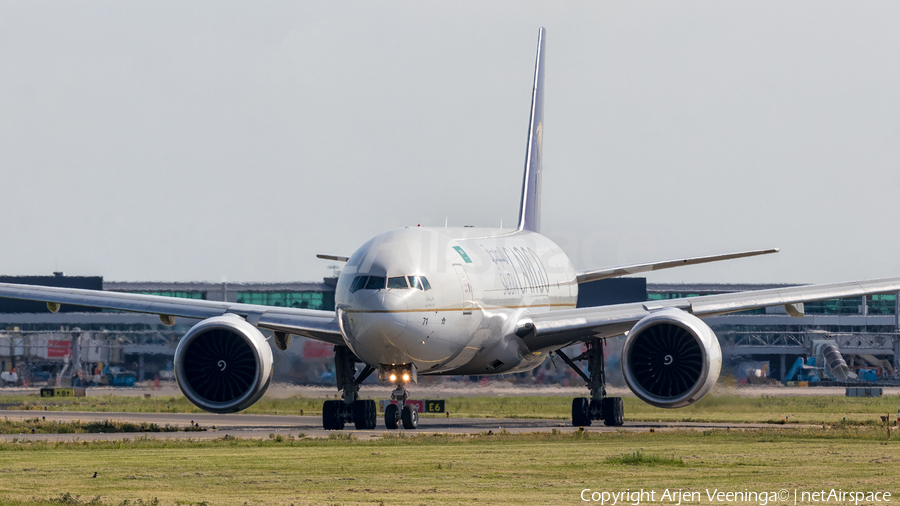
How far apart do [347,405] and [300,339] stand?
8.43 m

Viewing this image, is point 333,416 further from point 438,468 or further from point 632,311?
point 438,468

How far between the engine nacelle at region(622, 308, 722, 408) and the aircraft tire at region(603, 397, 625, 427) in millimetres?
4527

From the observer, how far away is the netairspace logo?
1388 centimetres

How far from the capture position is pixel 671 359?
2773 centimetres

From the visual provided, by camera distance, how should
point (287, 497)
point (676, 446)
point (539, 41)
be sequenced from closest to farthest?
point (287, 497)
point (676, 446)
point (539, 41)

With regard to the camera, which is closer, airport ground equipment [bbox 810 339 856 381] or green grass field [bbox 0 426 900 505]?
green grass field [bbox 0 426 900 505]

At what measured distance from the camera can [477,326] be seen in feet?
93.8

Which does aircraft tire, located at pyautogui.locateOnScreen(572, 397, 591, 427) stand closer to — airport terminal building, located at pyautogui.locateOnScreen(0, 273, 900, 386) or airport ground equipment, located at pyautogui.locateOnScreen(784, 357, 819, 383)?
airport terminal building, located at pyautogui.locateOnScreen(0, 273, 900, 386)

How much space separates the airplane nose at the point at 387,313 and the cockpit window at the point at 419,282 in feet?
2.06

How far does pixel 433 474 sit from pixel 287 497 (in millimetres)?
3375

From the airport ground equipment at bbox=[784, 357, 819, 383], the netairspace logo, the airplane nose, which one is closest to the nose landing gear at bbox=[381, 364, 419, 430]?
the airplane nose

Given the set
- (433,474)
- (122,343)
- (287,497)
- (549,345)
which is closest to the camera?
(287,497)

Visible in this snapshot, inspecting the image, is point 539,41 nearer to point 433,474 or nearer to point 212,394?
point 212,394

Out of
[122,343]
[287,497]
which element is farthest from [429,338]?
[122,343]
